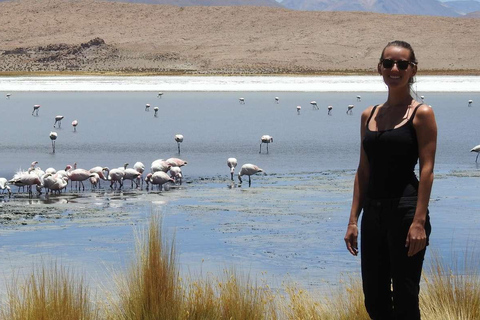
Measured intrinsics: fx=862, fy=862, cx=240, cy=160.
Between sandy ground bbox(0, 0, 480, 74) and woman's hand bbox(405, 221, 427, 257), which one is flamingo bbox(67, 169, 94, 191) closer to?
woman's hand bbox(405, 221, 427, 257)

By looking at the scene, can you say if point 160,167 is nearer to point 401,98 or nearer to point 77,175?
point 77,175

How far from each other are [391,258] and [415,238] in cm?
20

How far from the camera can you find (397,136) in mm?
4293

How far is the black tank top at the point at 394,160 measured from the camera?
429 centimetres

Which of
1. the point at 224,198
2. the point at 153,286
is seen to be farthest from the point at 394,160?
the point at 224,198

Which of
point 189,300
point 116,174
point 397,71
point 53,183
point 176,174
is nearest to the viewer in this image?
point 397,71

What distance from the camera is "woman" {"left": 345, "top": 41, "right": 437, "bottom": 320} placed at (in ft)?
13.9

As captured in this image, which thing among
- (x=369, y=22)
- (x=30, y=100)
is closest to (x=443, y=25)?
(x=369, y=22)

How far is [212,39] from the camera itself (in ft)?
374

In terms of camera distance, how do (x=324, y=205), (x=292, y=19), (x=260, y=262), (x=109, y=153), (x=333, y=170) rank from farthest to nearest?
(x=292, y=19), (x=109, y=153), (x=333, y=170), (x=324, y=205), (x=260, y=262)

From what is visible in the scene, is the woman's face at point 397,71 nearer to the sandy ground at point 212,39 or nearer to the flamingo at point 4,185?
the flamingo at point 4,185

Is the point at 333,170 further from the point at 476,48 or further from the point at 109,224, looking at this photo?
→ the point at 476,48

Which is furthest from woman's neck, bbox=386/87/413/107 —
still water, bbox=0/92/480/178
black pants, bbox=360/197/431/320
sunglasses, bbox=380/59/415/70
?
still water, bbox=0/92/480/178

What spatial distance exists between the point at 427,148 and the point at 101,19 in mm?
132313
